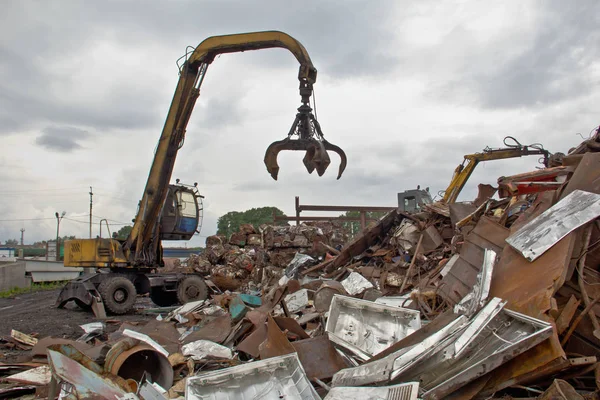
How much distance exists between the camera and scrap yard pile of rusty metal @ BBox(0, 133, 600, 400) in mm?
3361

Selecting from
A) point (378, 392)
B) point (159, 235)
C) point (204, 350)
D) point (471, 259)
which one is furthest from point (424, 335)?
point (159, 235)

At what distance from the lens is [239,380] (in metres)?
3.69

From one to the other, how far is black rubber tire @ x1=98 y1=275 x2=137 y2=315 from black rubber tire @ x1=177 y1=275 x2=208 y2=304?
1.05m

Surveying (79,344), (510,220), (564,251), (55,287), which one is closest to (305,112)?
(510,220)

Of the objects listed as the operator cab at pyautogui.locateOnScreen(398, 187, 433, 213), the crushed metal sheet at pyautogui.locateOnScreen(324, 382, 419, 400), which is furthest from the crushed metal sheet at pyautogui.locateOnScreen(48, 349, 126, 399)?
the operator cab at pyautogui.locateOnScreen(398, 187, 433, 213)

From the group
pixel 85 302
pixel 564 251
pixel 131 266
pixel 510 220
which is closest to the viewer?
pixel 564 251

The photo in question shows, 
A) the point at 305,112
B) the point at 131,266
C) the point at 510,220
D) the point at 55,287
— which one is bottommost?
the point at 55,287

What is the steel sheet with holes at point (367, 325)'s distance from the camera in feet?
14.3

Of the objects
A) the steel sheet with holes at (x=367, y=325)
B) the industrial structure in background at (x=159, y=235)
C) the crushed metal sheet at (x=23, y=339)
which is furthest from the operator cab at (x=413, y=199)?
the crushed metal sheet at (x=23, y=339)

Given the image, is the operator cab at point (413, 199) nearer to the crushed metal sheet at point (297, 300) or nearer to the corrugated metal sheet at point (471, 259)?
the crushed metal sheet at point (297, 300)

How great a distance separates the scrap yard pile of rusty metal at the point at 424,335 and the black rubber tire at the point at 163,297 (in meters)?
4.08

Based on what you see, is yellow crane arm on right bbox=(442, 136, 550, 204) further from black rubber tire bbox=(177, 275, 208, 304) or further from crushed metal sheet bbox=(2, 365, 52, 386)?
crushed metal sheet bbox=(2, 365, 52, 386)

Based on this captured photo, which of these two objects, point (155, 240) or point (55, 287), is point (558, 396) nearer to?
point (155, 240)

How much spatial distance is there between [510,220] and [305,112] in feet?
9.51
